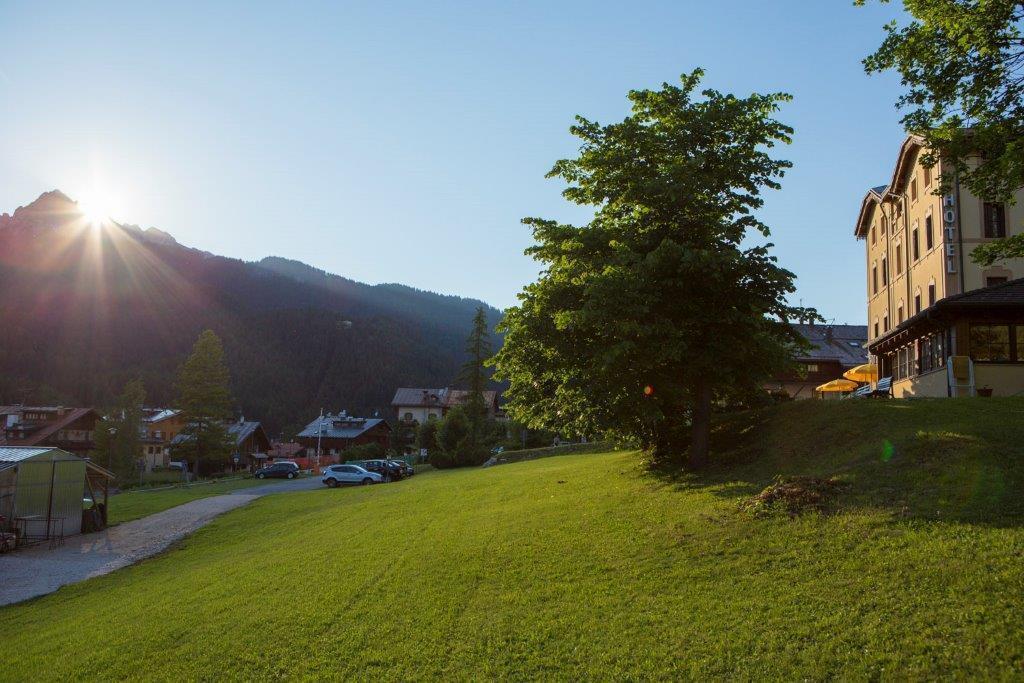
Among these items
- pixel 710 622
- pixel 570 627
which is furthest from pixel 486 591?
pixel 710 622

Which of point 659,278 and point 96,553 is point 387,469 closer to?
point 96,553

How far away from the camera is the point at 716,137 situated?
19375mm

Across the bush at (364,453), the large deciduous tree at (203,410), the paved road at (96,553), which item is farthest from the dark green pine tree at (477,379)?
the paved road at (96,553)

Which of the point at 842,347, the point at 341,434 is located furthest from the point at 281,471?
the point at 842,347

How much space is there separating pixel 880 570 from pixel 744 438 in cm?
1140

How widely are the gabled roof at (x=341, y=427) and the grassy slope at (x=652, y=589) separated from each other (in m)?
83.7

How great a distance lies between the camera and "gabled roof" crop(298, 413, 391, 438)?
334 feet

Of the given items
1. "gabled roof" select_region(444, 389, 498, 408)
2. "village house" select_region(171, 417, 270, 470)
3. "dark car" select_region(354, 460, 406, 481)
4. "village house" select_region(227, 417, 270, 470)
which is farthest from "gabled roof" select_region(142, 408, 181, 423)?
"dark car" select_region(354, 460, 406, 481)

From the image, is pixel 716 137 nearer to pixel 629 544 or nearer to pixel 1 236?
pixel 629 544

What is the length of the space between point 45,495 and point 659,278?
26.9 m

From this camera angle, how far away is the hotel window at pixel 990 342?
25.7 m

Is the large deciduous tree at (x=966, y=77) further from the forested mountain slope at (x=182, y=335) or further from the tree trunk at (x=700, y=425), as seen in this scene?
the forested mountain slope at (x=182, y=335)

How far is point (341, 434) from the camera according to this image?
Result: 102125 millimetres

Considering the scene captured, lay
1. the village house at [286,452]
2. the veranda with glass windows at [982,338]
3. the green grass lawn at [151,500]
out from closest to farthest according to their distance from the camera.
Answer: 1. the veranda with glass windows at [982,338]
2. the green grass lawn at [151,500]
3. the village house at [286,452]
